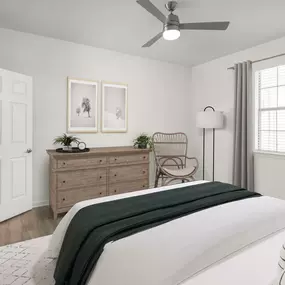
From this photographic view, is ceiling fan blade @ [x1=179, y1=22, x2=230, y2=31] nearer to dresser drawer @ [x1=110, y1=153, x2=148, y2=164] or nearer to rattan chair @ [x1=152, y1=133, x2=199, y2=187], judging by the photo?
dresser drawer @ [x1=110, y1=153, x2=148, y2=164]

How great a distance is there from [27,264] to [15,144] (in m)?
1.66

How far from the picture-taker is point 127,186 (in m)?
3.75

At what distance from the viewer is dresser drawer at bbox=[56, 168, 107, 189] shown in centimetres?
319

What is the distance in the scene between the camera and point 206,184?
2363mm

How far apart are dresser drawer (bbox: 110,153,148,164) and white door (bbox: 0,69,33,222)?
1196 millimetres

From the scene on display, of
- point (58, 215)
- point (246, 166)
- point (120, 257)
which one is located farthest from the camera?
point (246, 166)

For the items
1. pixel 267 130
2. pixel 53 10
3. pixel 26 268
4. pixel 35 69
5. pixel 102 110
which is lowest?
pixel 26 268

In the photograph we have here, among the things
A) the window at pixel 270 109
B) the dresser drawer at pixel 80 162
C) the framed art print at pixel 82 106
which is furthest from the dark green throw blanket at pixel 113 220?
the framed art print at pixel 82 106

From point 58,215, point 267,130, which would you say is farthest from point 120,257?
point 267,130

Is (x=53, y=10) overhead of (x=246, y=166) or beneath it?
overhead

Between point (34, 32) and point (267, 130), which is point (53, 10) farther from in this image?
point (267, 130)

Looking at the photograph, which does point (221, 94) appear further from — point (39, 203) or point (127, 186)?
point (39, 203)

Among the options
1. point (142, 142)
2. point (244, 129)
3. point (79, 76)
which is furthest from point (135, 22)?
point (244, 129)

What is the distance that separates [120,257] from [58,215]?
2400 millimetres
